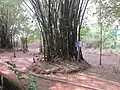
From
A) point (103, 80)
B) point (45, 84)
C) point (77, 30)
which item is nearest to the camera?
point (45, 84)

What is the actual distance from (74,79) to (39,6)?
2.28 meters

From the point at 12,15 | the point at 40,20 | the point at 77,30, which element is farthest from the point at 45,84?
the point at 12,15

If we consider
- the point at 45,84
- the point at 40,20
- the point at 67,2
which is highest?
the point at 67,2

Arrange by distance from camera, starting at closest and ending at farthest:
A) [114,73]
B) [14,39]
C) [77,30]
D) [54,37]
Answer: [114,73]
[54,37]
[77,30]
[14,39]

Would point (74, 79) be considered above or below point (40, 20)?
below

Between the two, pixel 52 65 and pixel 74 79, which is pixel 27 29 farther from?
pixel 74 79

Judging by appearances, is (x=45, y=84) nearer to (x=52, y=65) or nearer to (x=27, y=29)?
(x=52, y=65)

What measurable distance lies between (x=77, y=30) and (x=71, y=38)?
56 cm

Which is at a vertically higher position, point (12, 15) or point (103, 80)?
point (12, 15)

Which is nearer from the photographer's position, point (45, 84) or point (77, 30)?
point (45, 84)

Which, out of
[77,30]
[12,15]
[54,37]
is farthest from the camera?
[12,15]

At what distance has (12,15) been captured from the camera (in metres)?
10.9

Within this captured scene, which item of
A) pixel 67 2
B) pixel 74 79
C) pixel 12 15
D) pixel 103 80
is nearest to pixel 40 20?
pixel 67 2

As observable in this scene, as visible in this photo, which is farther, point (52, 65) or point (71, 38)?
point (71, 38)
